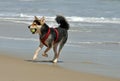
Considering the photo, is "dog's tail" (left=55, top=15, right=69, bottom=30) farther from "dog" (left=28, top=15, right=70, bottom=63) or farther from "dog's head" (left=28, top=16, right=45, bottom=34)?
"dog's head" (left=28, top=16, right=45, bottom=34)

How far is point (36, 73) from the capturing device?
820cm

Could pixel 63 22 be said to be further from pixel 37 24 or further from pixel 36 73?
pixel 36 73

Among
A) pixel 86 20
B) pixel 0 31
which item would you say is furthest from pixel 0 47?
pixel 86 20

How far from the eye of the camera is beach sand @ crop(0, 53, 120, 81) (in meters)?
7.72

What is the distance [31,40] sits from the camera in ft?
44.6

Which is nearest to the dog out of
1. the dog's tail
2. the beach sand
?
the dog's tail

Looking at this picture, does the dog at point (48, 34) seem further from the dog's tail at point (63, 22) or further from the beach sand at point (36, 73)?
the beach sand at point (36, 73)

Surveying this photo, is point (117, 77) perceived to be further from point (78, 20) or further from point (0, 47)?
point (78, 20)

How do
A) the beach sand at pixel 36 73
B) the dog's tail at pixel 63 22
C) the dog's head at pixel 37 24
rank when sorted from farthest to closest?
the dog's tail at pixel 63 22
the dog's head at pixel 37 24
the beach sand at pixel 36 73

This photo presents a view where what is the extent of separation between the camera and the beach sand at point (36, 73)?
25.3 feet

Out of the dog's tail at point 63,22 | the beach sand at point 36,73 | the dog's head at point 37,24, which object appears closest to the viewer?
the beach sand at point 36,73

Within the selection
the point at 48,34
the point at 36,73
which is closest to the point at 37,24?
the point at 48,34

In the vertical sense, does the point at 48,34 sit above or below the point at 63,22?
below

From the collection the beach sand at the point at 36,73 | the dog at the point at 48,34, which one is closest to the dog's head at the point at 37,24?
the dog at the point at 48,34
